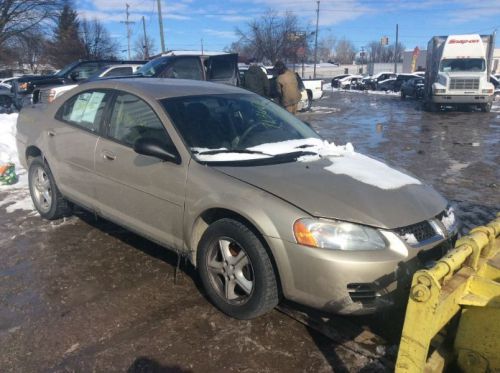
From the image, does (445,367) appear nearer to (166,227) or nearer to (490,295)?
(490,295)

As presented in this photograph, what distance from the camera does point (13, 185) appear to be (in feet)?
21.7

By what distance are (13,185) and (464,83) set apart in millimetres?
16893

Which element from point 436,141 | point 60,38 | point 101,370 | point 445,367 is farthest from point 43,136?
point 60,38

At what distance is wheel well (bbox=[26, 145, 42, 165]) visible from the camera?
16.8 ft

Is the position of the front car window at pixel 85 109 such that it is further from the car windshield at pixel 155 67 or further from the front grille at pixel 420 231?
the car windshield at pixel 155 67

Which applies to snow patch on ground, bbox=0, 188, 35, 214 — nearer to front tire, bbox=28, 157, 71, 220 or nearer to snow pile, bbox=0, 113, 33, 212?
snow pile, bbox=0, 113, 33, 212

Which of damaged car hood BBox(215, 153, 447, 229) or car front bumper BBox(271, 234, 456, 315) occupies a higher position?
damaged car hood BBox(215, 153, 447, 229)

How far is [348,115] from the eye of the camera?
1789cm

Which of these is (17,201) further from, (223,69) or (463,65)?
(463,65)

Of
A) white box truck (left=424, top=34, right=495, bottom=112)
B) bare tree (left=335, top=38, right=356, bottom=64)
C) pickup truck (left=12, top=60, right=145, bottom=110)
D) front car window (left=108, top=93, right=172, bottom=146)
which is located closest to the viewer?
front car window (left=108, top=93, right=172, bottom=146)

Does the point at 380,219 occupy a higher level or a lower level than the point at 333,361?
higher

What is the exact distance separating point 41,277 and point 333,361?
2.53m

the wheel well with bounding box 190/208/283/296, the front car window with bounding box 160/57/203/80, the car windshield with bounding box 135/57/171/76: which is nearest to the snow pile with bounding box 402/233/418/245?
the wheel well with bounding box 190/208/283/296

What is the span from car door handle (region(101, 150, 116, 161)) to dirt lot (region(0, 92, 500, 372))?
3.07 feet
